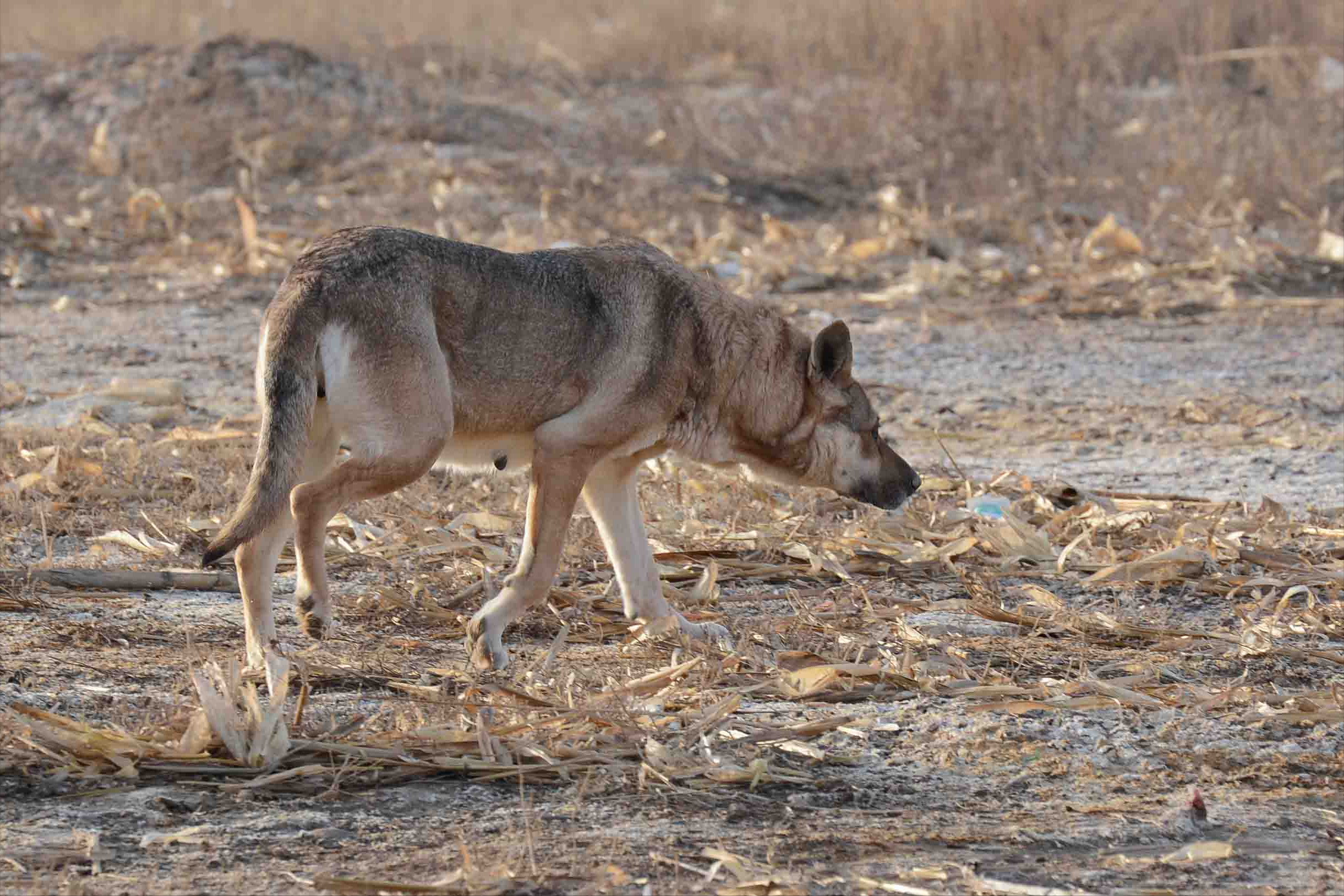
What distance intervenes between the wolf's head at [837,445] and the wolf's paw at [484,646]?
3.67 ft

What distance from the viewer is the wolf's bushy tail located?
478 cm

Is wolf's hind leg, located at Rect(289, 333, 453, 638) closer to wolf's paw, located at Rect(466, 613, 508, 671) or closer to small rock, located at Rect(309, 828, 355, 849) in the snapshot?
wolf's paw, located at Rect(466, 613, 508, 671)

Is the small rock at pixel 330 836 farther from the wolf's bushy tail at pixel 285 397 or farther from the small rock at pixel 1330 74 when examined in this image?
the small rock at pixel 1330 74

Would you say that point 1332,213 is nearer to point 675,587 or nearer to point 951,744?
point 675,587

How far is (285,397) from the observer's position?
4.82 metres

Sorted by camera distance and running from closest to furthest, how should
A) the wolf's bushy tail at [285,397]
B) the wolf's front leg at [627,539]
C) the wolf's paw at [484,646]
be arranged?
1. the wolf's bushy tail at [285,397]
2. the wolf's paw at [484,646]
3. the wolf's front leg at [627,539]

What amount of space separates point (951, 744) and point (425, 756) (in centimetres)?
132

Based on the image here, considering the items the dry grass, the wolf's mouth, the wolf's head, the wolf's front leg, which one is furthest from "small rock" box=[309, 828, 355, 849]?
the dry grass

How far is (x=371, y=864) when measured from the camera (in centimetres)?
366

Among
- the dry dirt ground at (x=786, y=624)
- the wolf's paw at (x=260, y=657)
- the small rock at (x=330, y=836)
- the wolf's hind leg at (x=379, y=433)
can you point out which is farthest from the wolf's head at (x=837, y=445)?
the small rock at (x=330, y=836)

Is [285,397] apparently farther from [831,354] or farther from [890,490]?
[890,490]

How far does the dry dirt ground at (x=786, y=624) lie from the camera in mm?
3854

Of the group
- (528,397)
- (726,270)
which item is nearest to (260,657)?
(528,397)

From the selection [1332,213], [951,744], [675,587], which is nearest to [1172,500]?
[675,587]
